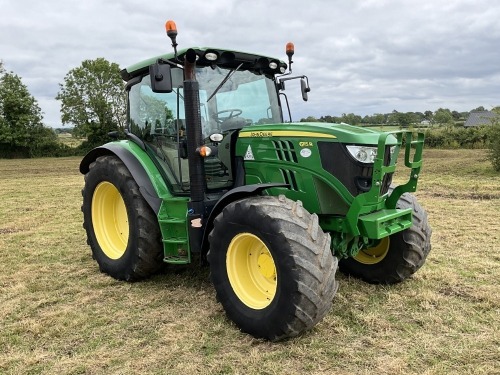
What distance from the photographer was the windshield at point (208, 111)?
4.22 metres

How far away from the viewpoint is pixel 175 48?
12.2 feet

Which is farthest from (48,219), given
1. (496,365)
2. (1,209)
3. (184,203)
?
(496,365)

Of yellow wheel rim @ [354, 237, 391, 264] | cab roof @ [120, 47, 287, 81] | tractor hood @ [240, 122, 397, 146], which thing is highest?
cab roof @ [120, 47, 287, 81]

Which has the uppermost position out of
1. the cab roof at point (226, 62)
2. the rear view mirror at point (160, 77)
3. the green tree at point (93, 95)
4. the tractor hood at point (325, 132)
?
the green tree at point (93, 95)

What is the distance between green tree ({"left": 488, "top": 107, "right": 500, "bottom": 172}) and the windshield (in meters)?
12.7

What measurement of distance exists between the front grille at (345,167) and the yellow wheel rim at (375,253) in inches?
40.8

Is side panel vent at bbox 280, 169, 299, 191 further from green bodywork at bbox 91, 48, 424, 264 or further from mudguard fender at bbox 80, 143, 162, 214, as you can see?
mudguard fender at bbox 80, 143, 162, 214

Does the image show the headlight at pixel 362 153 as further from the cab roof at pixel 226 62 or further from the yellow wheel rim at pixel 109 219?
the yellow wheel rim at pixel 109 219

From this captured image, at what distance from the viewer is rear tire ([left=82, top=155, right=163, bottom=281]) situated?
4438 millimetres

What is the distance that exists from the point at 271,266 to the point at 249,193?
0.63 metres

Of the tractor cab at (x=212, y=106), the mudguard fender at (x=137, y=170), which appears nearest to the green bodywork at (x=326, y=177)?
the tractor cab at (x=212, y=106)

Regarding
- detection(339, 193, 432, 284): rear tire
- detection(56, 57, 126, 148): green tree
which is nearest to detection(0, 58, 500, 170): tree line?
detection(56, 57, 126, 148): green tree

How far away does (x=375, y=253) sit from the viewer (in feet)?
14.8

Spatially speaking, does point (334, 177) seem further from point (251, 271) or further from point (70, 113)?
point (70, 113)
